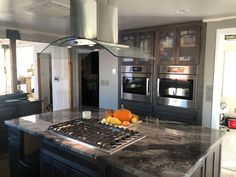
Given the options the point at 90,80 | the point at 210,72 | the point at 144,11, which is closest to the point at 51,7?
the point at 144,11

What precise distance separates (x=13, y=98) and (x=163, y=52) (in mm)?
2942

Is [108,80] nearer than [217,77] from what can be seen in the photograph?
No

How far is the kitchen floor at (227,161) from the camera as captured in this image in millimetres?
2967

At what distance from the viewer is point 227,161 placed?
3396mm

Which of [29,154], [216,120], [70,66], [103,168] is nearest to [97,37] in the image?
[103,168]

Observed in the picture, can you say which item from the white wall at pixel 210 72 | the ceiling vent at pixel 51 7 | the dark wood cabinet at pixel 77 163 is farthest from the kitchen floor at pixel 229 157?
the ceiling vent at pixel 51 7

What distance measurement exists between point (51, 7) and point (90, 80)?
3.34 metres

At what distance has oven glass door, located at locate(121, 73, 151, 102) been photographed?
13.3ft

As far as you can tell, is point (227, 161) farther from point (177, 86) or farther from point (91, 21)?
point (91, 21)

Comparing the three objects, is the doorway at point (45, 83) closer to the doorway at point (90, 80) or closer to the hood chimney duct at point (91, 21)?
the doorway at point (90, 80)

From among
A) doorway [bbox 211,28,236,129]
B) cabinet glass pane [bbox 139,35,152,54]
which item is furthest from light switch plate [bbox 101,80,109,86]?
doorway [bbox 211,28,236,129]

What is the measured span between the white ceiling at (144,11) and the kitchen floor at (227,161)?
229 cm

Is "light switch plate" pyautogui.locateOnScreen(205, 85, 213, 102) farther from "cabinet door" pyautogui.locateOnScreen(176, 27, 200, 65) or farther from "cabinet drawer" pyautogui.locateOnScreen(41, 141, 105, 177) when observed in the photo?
"cabinet drawer" pyautogui.locateOnScreen(41, 141, 105, 177)

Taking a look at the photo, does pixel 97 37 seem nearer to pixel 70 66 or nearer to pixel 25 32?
pixel 25 32
